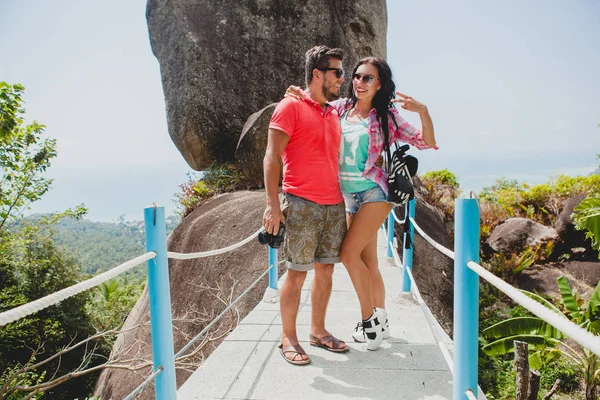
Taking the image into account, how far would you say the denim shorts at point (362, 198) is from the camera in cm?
295

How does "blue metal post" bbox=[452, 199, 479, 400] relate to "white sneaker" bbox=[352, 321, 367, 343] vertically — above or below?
above

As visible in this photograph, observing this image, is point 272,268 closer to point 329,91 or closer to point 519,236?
point 329,91

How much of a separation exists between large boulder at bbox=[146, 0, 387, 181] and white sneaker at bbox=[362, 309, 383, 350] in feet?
31.4

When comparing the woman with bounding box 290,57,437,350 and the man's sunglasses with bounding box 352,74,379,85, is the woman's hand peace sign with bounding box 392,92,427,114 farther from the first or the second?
the man's sunglasses with bounding box 352,74,379,85

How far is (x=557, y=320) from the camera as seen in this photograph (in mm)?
1057

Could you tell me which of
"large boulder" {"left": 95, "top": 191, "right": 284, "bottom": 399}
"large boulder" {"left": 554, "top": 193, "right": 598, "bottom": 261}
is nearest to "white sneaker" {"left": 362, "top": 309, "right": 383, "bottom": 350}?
"large boulder" {"left": 95, "top": 191, "right": 284, "bottom": 399}

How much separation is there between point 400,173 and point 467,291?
1.31m

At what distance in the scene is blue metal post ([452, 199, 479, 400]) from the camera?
1.75m

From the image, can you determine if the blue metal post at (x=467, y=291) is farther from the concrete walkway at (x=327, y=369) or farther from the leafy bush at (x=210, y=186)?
the leafy bush at (x=210, y=186)

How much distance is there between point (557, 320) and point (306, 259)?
1.87 metres

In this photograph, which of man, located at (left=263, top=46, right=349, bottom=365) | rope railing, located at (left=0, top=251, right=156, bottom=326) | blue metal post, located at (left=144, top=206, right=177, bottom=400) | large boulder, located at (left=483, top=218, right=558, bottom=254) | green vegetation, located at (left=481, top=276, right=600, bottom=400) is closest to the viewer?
rope railing, located at (left=0, top=251, right=156, bottom=326)

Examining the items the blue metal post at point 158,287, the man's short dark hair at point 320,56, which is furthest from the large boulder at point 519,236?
the blue metal post at point 158,287

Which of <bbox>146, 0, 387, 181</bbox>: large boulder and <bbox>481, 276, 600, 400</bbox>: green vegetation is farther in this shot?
<bbox>146, 0, 387, 181</bbox>: large boulder

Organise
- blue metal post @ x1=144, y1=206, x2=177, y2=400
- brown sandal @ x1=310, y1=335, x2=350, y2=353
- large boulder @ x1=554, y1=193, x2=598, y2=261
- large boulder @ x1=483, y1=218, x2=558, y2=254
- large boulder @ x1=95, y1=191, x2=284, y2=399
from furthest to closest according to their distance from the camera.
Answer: large boulder @ x1=483, y1=218, x2=558, y2=254 < large boulder @ x1=554, y1=193, x2=598, y2=261 < large boulder @ x1=95, y1=191, x2=284, y2=399 < brown sandal @ x1=310, y1=335, x2=350, y2=353 < blue metal post @ x1=144, y1=206, x2=177, y2=400
